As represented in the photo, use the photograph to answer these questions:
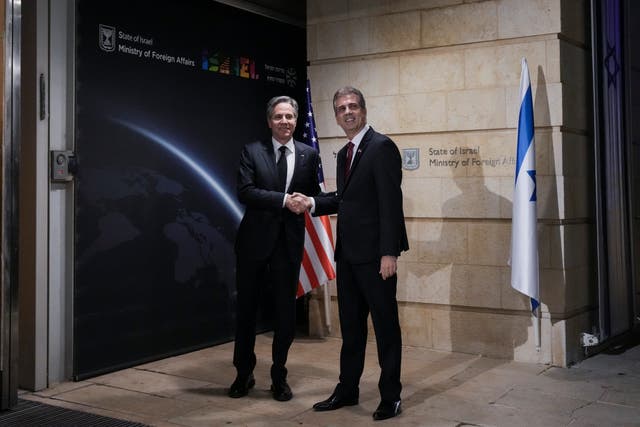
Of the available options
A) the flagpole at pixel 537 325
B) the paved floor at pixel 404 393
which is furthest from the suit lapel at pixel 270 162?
the flagpole at pixel 537 325

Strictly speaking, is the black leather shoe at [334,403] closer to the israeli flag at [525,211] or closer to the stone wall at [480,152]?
the israeli flag at [525,211]

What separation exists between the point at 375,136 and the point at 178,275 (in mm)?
2101

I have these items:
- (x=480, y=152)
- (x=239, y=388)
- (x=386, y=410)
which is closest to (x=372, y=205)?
(x=386, y=410)

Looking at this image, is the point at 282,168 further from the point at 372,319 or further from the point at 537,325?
the point at 537,325

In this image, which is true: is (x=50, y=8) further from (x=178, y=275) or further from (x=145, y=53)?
(x=178, y=275)

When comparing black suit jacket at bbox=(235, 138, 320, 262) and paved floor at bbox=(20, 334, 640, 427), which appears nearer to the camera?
paved floor at bbox=(20, 334, 640, 427)

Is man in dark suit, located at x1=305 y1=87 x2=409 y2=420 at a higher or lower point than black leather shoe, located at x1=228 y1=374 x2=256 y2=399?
higher

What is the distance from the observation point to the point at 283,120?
4250 millimetres

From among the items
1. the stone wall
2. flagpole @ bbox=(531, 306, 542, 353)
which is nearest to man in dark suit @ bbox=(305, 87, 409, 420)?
flagpole @ bbox=(531, 306, 542, 353)

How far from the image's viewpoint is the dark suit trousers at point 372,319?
3.90m

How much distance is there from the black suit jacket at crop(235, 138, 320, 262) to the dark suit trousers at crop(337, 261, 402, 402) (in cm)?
42

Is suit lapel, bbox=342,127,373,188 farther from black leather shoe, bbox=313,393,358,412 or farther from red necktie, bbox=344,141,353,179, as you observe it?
black leather shoe, bbox=313,393,358,412

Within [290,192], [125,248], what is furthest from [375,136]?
[125,248]

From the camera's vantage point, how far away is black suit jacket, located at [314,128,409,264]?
12.6 feet
